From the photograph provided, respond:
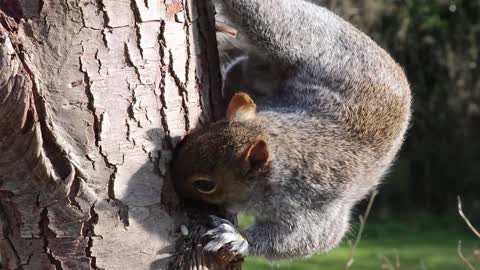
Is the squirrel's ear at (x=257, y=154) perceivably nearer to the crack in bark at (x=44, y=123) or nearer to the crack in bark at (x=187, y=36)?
the crack in bark at (x=187, y=36)

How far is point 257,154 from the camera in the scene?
2.42 metres

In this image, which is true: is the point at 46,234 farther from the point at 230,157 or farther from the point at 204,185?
the point at 230,157

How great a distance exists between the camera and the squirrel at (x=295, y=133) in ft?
7.93

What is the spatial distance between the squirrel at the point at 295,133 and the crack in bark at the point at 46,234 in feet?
1.16

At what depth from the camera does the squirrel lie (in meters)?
2.42

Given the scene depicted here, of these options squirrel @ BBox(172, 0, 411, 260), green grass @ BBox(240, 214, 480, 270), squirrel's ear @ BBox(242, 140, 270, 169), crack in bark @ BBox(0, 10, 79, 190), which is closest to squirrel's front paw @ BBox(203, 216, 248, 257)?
squirrel @ BBox(172, 0, 411, 260)

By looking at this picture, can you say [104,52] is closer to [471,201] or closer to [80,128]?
[80,128]

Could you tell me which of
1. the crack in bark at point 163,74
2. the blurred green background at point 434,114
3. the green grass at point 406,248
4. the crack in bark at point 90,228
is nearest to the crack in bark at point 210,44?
the crack in bark at point 163,74

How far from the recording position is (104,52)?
1.97 m

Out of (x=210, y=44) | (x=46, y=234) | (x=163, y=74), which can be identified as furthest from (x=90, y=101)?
(x=210, y=44)

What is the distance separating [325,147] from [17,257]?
3.29ft

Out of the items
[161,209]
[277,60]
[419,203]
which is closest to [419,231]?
[419,203]

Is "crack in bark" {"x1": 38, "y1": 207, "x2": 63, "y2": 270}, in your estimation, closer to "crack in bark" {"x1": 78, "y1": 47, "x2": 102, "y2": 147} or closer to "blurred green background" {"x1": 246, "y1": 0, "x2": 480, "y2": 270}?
"crack in bark" {"x1": 78, "y1": 47, "x2": 102, "y2": 147}

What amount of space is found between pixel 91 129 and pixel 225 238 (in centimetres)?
46
